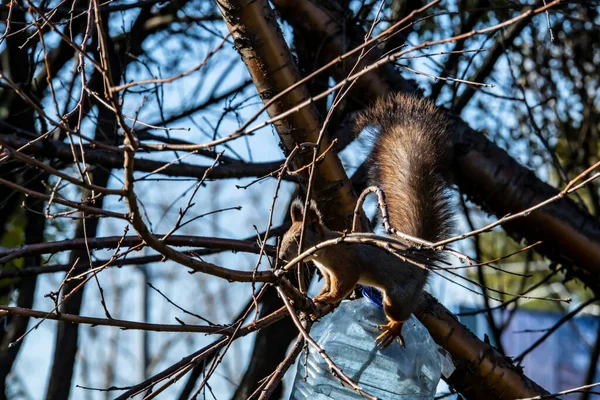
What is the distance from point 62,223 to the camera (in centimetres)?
384

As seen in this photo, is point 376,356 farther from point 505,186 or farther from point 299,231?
point 505,186

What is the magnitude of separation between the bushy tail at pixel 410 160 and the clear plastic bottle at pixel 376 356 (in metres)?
0.27

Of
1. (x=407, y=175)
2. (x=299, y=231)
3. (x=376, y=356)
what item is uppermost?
(x=407, y=175)

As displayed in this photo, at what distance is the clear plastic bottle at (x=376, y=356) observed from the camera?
6.66 ft

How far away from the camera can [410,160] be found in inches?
86.7

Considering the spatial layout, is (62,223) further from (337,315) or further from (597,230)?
(597,230)

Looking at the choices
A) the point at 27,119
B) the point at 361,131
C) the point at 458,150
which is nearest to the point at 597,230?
the point at 458,150

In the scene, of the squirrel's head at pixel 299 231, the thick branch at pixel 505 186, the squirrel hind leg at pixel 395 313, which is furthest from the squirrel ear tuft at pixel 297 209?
the thick branch at pixel 505 186

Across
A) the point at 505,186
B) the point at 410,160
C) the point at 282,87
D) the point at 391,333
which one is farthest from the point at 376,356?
the point at 505,186

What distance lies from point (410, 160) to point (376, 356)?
1.75 feet

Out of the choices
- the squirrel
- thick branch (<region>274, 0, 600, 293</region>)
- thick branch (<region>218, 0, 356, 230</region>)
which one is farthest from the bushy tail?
thick branch (<region>274, 0, 600, 293</region>)

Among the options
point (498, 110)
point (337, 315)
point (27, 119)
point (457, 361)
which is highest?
point (27, 119)

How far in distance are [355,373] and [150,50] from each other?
2500mm

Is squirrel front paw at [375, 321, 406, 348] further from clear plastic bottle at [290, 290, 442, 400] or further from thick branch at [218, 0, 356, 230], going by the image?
thick branch at [218, 0, 356, 230]
